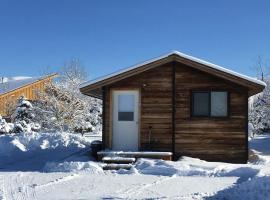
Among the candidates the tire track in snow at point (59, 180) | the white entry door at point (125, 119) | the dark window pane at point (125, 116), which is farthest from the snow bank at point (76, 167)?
the dark window pane at point (125, 116)

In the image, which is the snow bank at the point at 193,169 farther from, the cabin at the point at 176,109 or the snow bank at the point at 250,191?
the snow bank at the point at 250,191

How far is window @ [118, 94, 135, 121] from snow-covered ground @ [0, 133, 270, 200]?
2.00 m

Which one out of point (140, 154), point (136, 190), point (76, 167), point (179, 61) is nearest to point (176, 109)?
point (179, 61)

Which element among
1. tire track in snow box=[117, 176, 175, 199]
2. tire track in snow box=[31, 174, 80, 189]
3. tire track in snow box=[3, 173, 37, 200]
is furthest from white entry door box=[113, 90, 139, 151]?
tire track in snow box=[117, 176, 175, 199]

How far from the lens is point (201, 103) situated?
17.1m

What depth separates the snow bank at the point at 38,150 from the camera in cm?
1753

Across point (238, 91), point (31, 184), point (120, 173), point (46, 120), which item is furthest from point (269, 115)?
point (31, 184)

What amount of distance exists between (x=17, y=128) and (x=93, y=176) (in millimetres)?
20477

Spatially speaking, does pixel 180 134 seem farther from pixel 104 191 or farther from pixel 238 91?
pixel 104 191

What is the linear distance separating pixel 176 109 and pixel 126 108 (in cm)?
184

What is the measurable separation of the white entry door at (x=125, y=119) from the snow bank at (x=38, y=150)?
146cm

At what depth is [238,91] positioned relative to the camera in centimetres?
1692

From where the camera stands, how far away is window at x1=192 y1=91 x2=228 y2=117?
671 inches

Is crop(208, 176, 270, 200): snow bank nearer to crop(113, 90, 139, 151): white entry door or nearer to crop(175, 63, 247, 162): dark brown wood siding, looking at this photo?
crop(175, 63, 247, 162): dark brown wood siding
